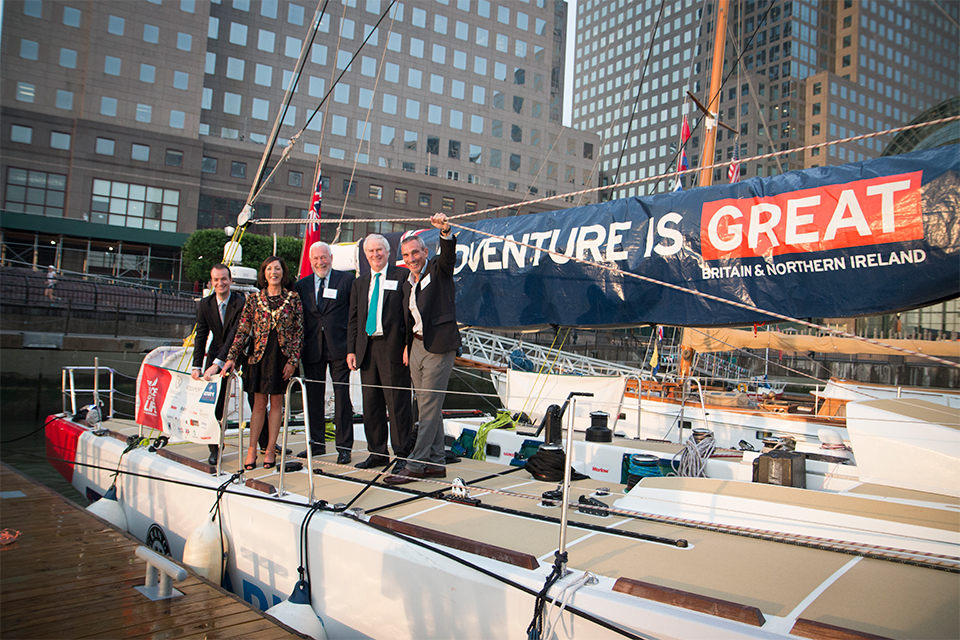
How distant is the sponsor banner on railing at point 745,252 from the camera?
11.2ft

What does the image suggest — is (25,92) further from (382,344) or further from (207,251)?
(382,344)

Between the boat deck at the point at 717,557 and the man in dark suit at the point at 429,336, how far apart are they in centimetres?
30

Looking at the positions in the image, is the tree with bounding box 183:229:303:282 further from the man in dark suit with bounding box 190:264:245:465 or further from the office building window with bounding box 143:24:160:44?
the man in dark suit with bounding box 190:264:245:465

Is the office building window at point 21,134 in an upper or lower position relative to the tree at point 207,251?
upper

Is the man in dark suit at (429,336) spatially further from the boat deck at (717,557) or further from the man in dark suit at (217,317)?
the man in dark suit at (217,317)

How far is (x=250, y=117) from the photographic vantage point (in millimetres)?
38875

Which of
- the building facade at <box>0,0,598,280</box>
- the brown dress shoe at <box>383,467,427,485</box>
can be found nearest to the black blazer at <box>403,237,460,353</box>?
the brown dress shoe at <box>383,467,427,485</box>

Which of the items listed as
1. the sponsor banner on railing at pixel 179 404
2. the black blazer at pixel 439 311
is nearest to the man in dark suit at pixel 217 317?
the sponsor banner on railing at pixel 179 404

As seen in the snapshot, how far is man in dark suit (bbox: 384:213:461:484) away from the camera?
13.2ft

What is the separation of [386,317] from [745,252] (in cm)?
267

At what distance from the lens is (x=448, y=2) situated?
43812mm

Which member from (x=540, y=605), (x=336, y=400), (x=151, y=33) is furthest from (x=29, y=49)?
(x=540, y=605)

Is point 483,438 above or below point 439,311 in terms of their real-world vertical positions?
below

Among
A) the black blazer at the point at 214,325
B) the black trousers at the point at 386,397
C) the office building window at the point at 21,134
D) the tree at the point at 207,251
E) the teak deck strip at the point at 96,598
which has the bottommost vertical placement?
the teak deck strip at the point at 96,598
